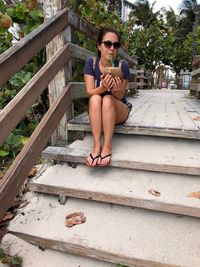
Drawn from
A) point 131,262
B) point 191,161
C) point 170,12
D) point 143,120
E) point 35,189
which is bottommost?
point 131,262

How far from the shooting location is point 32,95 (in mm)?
2232

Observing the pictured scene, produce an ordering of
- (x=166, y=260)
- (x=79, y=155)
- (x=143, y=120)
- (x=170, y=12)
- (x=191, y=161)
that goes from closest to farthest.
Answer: (x=166, y=260), (x=191, y=161), (x=79, y=155), (x=143, y=120), (x=170, y=12)

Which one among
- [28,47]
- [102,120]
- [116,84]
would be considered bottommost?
[102,120]

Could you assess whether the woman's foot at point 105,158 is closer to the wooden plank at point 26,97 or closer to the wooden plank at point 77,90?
the wooden plank at point 26,97

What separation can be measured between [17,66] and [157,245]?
5.20 feet

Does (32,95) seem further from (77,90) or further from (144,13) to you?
(144,13)

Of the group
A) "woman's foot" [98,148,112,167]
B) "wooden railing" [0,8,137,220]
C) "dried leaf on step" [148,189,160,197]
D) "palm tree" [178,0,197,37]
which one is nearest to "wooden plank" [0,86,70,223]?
"wooden railing" [0,8,137,220]

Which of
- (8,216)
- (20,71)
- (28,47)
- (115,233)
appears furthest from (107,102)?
(20,71)

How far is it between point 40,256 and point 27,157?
29.0 inches

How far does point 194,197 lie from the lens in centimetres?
217

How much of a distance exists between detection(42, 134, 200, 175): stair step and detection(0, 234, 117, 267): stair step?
0.83 metres

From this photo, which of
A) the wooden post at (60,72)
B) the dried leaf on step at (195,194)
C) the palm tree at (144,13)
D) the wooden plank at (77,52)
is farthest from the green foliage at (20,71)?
the palm tree at (144,13)

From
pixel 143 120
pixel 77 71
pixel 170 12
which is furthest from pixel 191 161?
pixel 170 12

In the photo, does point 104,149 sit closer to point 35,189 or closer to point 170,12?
point 35,189
